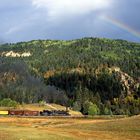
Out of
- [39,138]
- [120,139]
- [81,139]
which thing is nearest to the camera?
[39,138]

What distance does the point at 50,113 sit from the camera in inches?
7820

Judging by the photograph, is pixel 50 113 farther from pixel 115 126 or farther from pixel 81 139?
pixel 81 139

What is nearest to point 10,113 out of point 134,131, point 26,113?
point 26,113

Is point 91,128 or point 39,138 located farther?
point 91,128

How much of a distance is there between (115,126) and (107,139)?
71.6ft

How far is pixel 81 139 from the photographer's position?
59.7 meters

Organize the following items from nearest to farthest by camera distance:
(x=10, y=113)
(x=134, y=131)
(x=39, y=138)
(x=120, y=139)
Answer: (x=39, y=138) → (x=120, y=139) → (x=134, y=131) → (x=10, y=113)

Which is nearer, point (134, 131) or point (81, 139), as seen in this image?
point (81, 139)

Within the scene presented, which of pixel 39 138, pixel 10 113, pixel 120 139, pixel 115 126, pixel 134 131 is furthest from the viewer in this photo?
pixel 10 113

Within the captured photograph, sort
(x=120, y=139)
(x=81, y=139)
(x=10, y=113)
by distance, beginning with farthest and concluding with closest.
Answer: (x=10, y=113) < (x=120, y=139) < (x=81, y=139)

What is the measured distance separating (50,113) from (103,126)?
4460 inches

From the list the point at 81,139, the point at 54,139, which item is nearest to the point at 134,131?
the point at 81,139

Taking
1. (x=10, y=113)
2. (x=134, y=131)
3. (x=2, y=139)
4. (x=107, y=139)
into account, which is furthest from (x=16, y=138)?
(x=10, y=113)

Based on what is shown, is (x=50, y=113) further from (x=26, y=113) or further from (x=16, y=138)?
(x=16, y=138)
